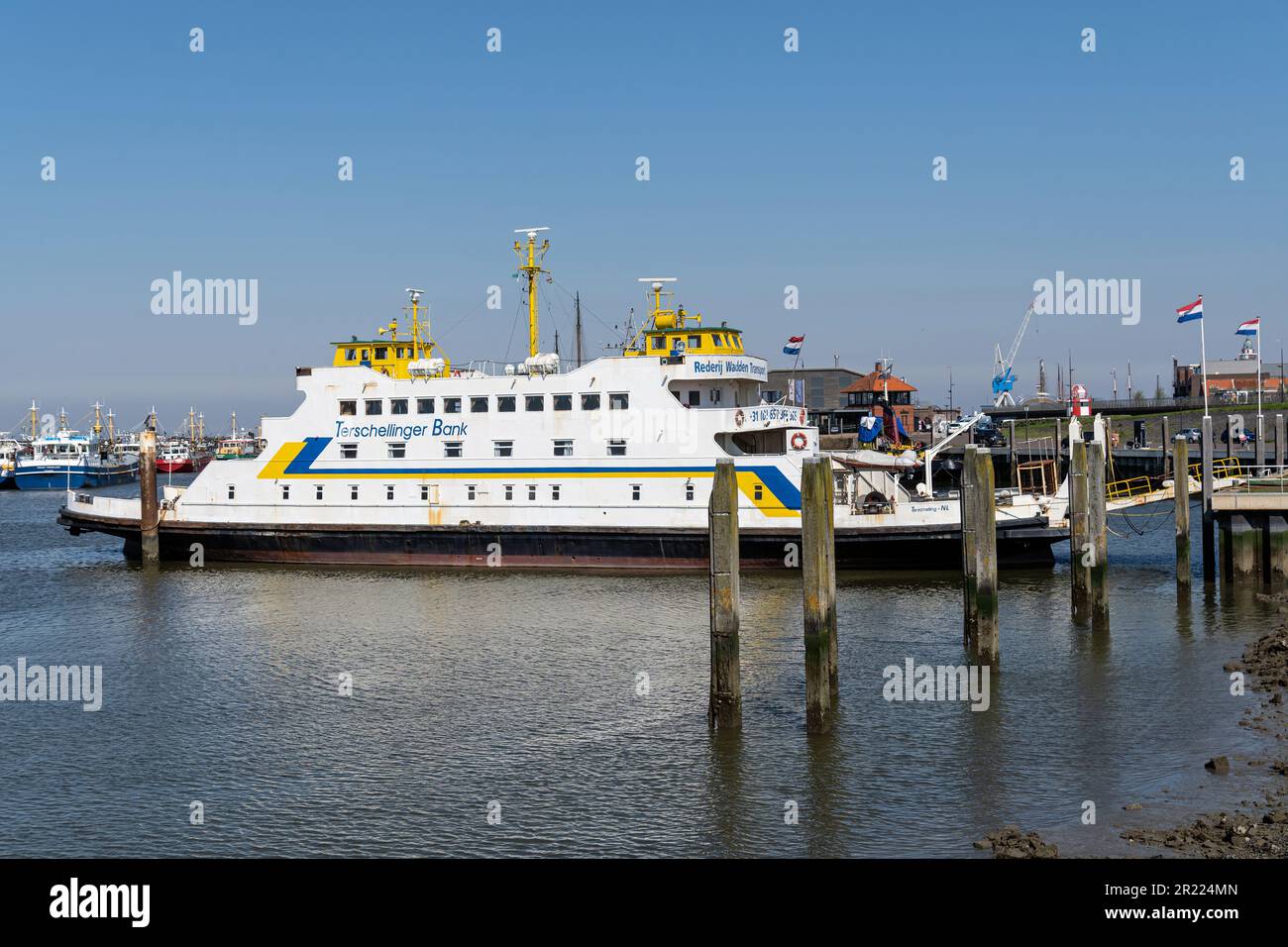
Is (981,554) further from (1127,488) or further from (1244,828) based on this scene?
(1127,488)

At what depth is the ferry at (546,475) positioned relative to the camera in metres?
33.3

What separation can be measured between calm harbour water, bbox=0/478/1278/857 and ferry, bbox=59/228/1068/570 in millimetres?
2953

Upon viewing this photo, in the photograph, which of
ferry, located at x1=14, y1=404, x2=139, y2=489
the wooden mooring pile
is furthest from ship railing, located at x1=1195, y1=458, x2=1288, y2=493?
ferry, located at x1=14, y1=404, x2=139, y2=489

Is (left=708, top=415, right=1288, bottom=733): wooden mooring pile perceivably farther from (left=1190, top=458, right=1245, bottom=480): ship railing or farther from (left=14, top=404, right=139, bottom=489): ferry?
(left=14, top=404, right=139, bottom=489): ferry

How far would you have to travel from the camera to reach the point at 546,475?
118ft

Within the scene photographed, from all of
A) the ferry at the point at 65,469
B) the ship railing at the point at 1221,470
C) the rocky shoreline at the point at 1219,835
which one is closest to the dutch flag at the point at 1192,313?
the ship railing at the point at 1221,470

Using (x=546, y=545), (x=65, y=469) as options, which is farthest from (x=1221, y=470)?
(x=65, y=469)

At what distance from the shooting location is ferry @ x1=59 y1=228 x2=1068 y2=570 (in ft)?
109

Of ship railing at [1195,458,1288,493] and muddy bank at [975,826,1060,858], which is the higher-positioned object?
ship railing at [1195,458,1288,493]

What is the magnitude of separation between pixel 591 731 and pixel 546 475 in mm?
17964

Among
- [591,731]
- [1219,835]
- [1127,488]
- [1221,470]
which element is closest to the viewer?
[1219,835]

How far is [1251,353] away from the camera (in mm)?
114312
